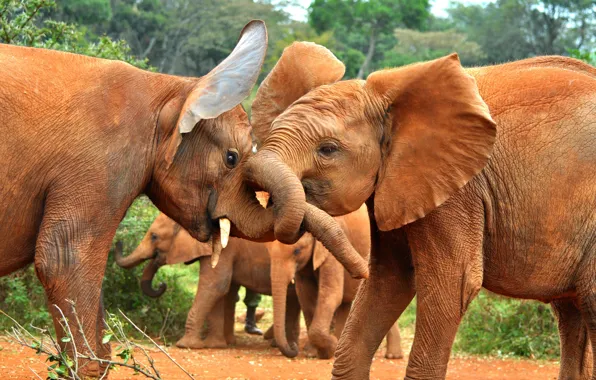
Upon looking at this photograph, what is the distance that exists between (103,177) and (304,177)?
1071mm

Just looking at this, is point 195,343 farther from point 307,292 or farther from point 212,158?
point 212,158

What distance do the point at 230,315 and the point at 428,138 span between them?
263 inches

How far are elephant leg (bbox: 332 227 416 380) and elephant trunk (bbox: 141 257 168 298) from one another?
485 centimetres

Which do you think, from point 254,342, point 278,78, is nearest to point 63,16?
point 254,342

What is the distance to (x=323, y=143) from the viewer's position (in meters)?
5.46

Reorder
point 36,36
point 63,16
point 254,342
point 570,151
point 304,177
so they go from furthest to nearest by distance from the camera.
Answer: point 63,16, point 254,342, point 36,36, point 570,151, point 304,177

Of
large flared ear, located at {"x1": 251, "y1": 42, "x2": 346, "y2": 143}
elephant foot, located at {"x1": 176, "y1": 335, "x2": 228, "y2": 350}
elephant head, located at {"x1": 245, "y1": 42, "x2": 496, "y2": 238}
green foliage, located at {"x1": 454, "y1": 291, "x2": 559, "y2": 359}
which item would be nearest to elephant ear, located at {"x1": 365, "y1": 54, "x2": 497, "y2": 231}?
elephant head, located at {"x1": 245, "y1": 42, "x2": 496, "y2": 238}

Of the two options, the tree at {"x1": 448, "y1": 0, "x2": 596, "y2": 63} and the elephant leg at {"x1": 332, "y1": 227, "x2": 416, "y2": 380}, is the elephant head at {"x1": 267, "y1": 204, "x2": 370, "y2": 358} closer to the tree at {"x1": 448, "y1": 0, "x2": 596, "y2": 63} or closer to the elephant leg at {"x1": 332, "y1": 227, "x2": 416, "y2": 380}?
the elephant leg at {"x1": 332, "y1": 227, "x2": 416, "y2": 380}

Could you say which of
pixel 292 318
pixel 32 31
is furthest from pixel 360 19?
pixel 32 31

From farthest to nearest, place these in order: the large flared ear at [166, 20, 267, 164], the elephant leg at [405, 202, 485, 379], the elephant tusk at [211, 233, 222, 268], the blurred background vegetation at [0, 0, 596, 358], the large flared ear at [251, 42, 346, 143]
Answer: the blurred background vegetation at [0, 0, 596, 358] < the elephant tusk at [211, 233, 222, 268] < the large flared ear at [251, 42, 346, 143] < the large flared ear at [166, 20, 267, 164] < the elephant leg at [405, 202, 485, 379]

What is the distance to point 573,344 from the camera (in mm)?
7000

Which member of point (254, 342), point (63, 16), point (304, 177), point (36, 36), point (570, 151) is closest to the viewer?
point (304, 177)

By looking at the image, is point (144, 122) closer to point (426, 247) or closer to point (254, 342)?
point (426, 247)

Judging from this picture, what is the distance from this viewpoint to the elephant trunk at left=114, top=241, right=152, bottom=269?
10938 mm
